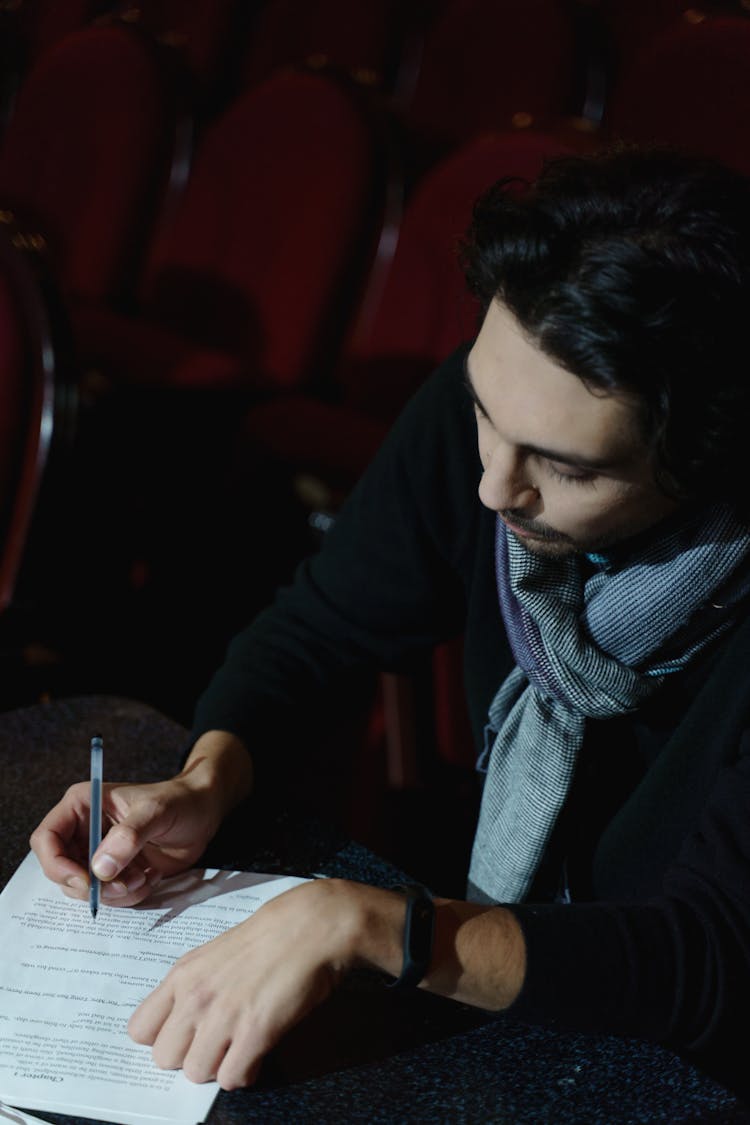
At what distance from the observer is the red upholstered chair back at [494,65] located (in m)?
1.85

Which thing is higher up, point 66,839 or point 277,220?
point 277,220

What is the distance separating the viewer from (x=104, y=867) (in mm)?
535

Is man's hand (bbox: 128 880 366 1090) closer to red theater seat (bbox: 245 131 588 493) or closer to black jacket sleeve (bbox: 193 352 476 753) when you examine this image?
black jacket sleeve (bbox: 193 352 476 753)

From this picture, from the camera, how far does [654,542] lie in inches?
25.4

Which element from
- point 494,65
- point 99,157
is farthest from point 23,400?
point 494,65

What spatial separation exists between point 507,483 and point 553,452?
39mm

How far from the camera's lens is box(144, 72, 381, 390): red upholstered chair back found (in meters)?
1.49

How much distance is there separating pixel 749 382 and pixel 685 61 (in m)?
1.25

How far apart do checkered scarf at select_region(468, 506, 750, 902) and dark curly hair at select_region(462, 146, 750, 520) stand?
0.06 m

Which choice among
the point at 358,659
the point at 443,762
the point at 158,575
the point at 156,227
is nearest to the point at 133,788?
the point at 358,659

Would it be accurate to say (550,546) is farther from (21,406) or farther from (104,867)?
(21,406)

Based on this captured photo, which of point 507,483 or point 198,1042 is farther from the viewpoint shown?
point 507,483

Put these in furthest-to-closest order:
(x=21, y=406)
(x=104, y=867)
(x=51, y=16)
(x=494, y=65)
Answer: (x=51, y=16) → (x=494, y=65) → (x=21, y=406) → (x=104, y=867)

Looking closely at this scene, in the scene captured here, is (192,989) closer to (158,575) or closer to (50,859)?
(50,859)
